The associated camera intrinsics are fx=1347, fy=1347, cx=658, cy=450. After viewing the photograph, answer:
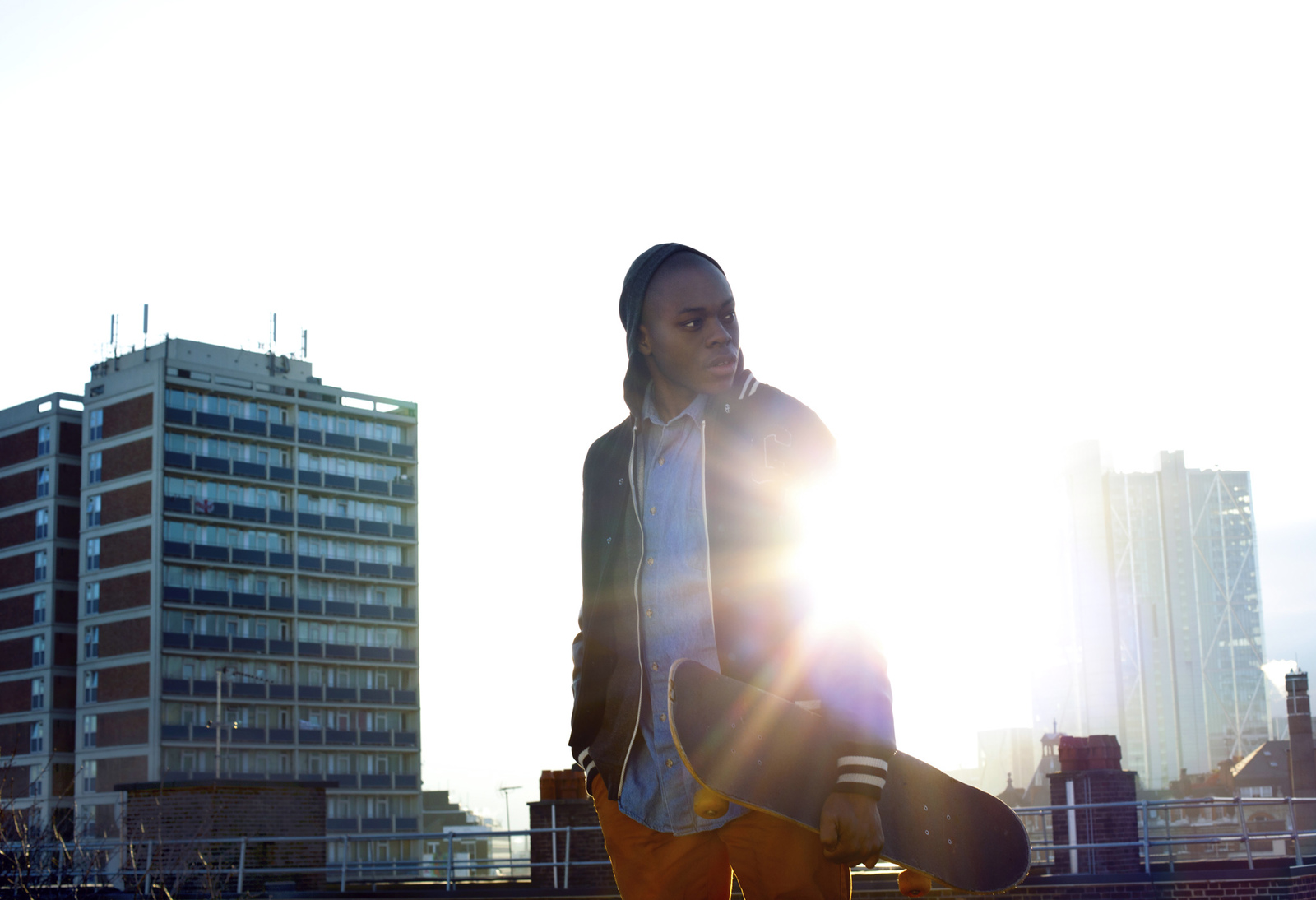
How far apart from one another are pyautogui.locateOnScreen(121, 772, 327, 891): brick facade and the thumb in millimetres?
14413

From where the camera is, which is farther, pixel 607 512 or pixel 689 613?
pixel 607 512

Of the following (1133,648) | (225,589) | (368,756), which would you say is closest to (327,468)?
(225,589)

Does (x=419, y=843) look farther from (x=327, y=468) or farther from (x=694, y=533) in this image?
(x=694, y=533)

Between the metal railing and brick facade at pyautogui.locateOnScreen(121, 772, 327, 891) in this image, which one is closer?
the metal railing

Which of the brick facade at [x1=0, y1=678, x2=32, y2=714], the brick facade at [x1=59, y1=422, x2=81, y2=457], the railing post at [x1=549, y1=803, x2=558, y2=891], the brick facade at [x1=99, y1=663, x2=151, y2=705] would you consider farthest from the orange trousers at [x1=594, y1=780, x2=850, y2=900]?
the brick facade at [x1=59, y1=422, x2=81, y2=457]

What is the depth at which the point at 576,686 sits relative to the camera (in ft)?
9.05

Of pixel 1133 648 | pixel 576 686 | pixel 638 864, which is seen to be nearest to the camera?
pixel 638 864

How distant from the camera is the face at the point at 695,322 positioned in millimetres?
2705

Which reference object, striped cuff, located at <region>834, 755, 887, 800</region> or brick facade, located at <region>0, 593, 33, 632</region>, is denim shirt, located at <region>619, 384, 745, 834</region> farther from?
brick facade, located at <region>0, 593, 33, 632</region>

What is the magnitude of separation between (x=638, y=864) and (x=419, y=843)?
275ft

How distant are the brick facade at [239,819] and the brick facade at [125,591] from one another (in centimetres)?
5927

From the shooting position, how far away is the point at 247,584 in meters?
78.6

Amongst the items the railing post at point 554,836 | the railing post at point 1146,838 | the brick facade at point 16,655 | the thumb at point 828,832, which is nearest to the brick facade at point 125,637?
the brick facade at point 16,655

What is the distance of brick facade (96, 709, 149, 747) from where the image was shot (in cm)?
7138
